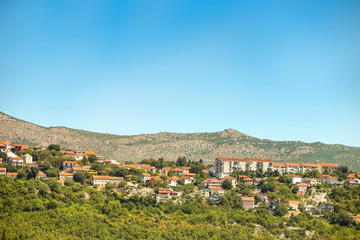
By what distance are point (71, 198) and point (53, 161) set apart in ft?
48.5

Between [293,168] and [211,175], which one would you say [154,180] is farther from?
[293,168]

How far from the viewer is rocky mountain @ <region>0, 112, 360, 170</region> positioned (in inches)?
4670

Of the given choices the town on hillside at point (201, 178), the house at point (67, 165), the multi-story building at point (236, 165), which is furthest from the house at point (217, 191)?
the house at point (67, 165)

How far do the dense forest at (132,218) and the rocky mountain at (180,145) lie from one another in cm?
5958

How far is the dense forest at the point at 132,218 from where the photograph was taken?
45594mm

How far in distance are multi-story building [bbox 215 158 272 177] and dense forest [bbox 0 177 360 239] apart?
520 inches

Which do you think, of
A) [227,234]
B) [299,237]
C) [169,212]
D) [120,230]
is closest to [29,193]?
[120,230]

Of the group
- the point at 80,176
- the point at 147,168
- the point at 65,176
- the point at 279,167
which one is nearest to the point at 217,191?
the point at 147,168

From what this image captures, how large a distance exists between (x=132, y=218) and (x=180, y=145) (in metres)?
88.0

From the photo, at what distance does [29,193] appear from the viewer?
2056 inches

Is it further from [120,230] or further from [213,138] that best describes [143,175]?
[213,138]

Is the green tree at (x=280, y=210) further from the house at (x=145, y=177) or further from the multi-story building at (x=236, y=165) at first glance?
the house at (x=145, y=177)

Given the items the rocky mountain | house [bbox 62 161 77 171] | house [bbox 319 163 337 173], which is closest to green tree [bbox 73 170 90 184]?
Answer: house [bbox 62 161 77 171]

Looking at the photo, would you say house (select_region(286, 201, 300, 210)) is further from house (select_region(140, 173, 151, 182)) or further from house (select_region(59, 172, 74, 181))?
house (select_region(59, 172, 74, 181))
